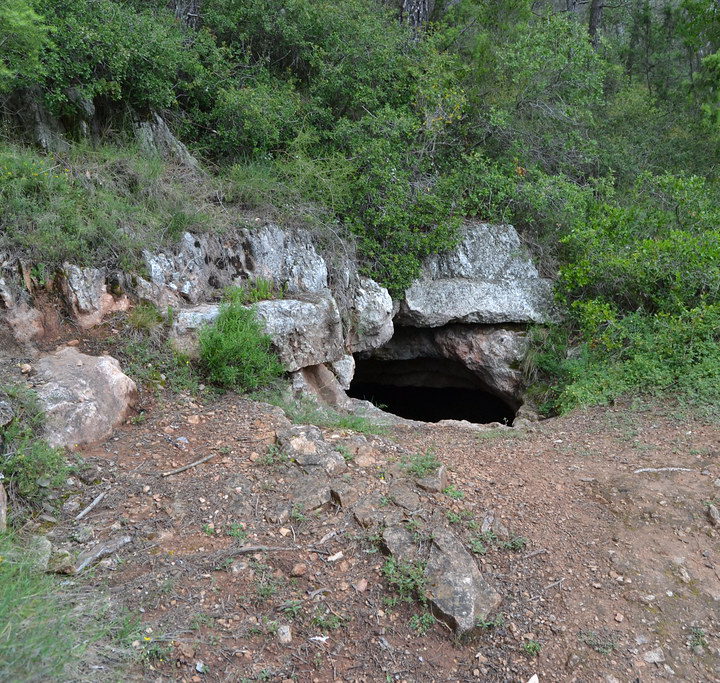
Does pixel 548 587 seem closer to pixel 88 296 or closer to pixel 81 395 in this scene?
pixel 81 395

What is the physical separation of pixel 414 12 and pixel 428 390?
6087 mm

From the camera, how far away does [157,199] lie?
595 centimetres

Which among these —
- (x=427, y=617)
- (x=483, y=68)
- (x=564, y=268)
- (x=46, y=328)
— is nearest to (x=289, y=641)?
(x=427, y=617)

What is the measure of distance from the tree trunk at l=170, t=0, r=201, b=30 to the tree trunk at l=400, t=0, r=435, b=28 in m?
3.18

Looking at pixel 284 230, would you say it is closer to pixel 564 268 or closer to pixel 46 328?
pixel 46 328

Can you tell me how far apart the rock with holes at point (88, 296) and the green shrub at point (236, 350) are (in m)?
0.86

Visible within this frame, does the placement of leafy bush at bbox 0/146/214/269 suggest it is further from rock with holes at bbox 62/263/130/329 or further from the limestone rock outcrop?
the limestone rock outcrop

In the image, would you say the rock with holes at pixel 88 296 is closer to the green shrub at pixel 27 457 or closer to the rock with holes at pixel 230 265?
the rock with holes at pixel 230 265

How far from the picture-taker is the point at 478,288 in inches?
Answer: 308

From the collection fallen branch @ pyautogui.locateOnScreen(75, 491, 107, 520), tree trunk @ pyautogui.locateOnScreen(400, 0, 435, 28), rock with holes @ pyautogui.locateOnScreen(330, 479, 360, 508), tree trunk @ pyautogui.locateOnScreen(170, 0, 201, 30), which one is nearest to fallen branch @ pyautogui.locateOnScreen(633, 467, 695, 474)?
rock with holes @ pyautogui.locateOnScreen(330, 479, 360, 508)

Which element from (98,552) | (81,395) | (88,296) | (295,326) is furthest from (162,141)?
(98,552)

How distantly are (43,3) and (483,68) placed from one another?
5.64 meters

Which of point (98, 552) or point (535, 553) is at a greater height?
point (98, 552)

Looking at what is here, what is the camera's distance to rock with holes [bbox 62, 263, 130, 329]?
5.00 metres
